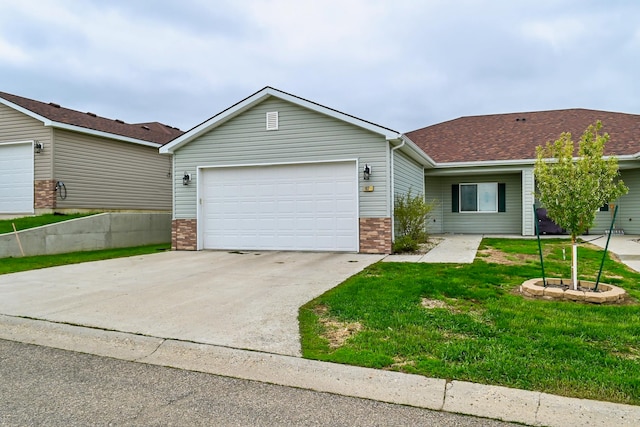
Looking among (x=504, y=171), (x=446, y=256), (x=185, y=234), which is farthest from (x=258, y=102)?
(x=504, y=171)

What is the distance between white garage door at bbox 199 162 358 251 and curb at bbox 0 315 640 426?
24.4 feet

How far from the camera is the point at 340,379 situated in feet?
11.2

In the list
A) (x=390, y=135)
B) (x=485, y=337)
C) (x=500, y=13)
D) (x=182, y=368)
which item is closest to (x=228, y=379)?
(x=182, y=368)

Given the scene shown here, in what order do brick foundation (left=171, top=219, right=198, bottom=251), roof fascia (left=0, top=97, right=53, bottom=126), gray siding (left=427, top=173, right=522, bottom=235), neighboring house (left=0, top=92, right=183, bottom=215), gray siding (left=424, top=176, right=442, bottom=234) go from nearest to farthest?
brick foundation (left=171, top=219, right=198, bottom=251) → roof fascia (left=0, top=97, right=53, bottom=126) → neighboring house (left=0, top=92, right=183, bottom=215) → gray siding (left=427, top=173, right=522, bottom=235) → gray siding (left=424, top=176, right=442, bottom=234)

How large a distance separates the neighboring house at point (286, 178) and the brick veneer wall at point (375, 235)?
3 centimetres

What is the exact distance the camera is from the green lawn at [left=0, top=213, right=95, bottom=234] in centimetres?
1237

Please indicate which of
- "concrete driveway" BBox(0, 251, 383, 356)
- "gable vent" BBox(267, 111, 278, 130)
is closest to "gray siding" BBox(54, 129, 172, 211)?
"concrete driveway" BBox(0, 251, 383, 356)

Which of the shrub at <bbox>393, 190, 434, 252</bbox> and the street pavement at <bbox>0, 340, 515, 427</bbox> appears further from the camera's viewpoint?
the shrub at <bbox>393, 190, 434, 252</bbox>

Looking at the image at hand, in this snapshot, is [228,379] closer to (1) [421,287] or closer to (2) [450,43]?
(1) [421,287]

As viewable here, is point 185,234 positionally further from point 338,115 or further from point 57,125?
point 57,125

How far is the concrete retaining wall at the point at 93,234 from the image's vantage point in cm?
1187

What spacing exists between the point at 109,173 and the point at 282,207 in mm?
8505

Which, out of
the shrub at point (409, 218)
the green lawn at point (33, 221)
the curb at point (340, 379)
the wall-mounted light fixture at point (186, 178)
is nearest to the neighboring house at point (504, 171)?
the shrub at point (409, 218)

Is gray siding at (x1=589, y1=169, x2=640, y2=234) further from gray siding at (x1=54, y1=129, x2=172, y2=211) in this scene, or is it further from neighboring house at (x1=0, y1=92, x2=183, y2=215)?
neighboring house at (x1=0, y1=92, x2=183, y2=215)
